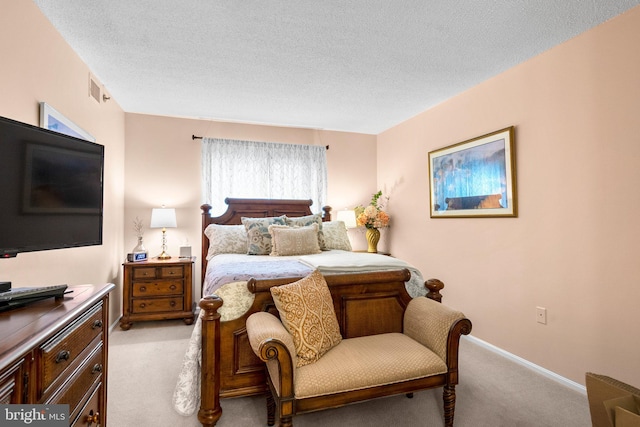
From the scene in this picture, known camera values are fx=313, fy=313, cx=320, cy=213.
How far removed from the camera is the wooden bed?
1819 millimetres

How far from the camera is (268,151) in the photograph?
4.42 m

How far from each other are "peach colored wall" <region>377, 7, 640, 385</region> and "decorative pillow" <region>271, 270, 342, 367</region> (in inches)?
71.9

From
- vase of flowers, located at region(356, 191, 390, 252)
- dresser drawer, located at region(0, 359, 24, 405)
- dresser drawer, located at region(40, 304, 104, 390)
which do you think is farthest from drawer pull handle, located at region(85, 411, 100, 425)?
vase of flowers, located at region(356, 191, 390, 252)

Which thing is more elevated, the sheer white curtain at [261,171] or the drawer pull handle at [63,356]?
the sheer white curtain at [261,171]

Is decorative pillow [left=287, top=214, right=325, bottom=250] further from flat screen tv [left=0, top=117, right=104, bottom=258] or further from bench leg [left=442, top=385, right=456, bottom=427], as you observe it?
flat screen tv [left=0, top=117, right=104, bottom=258]

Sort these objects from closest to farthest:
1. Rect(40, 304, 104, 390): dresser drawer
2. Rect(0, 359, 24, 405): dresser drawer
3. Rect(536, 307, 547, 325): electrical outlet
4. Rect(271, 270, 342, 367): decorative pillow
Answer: Rect(0, 359, 24, 405): dresser drawer → Rect(40, 304, 104, 390): dresser drawer → Rect(271, 270, 342, 367): decorative pillow → Rect(536, 307, 547, 325): electrical outlet

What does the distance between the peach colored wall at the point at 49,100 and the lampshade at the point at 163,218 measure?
41cm

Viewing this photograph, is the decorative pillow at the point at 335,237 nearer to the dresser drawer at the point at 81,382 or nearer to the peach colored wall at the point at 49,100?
the peach colored wall at the point at 49,100

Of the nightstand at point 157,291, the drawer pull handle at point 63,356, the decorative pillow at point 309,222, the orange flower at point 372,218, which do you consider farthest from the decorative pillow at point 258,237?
the drawer pull handle at point 63,356

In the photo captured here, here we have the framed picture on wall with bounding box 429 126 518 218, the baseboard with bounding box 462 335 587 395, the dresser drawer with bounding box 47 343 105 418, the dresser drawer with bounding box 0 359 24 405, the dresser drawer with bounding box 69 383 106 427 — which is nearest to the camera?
the dresser drawer with bounding box 0 359 24 405

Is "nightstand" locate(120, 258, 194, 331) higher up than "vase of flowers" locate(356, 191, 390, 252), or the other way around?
"vase of flowers" locate(356, 191, 390, 252)

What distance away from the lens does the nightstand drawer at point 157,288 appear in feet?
11.4

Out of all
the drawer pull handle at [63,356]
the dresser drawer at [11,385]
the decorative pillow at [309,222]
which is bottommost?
the drawer pull handle at [63,356]

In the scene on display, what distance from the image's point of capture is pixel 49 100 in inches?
84.7
